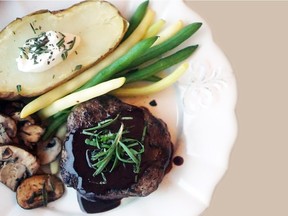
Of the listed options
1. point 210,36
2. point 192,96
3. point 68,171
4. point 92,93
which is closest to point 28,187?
point 68,171

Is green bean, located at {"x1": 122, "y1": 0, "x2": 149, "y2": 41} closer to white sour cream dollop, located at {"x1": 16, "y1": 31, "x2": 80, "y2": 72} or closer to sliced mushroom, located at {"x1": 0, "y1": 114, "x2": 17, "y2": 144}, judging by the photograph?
white sour cream dollop, located at {"x1": 16, "y1": 31, "x2": 80, "y2": 72}

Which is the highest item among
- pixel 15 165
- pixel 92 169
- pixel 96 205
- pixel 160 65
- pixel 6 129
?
pixel 160 65

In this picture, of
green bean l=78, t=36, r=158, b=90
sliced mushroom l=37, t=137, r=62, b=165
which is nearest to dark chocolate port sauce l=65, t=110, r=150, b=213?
sliced mushroom l=37, t=137, r=62, b=165

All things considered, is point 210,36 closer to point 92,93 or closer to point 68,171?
point 92,93

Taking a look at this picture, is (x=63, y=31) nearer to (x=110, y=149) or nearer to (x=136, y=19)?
(x=136, y=19)

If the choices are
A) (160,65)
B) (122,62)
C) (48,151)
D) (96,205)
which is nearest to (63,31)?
(122,62)

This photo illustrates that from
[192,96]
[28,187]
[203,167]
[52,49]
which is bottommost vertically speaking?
[28,187]
